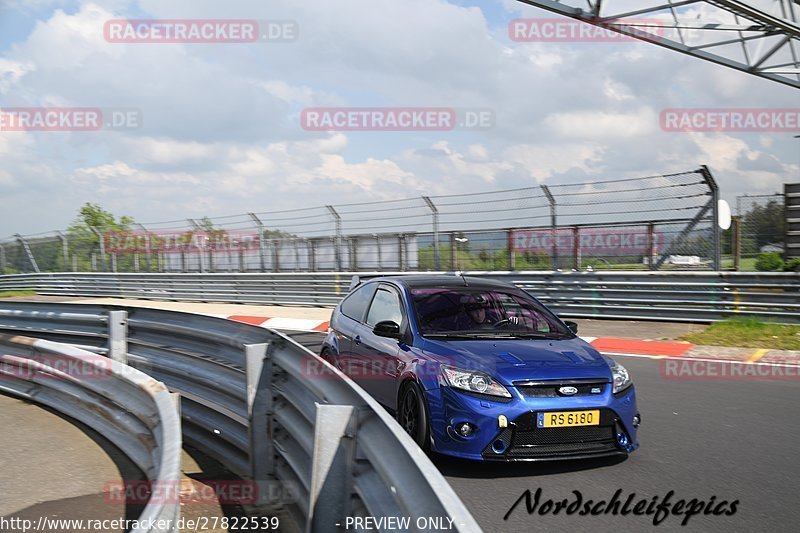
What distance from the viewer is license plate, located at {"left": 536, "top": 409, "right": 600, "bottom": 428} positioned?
5.09 metres

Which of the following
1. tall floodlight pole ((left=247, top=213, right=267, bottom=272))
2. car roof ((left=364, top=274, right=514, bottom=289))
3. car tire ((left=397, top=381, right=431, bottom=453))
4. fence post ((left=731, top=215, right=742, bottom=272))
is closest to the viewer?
car tire ((left=397, top=381, right=431, bottom=453))

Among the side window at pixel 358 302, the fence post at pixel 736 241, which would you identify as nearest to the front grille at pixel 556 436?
the side window at pixel 358 302

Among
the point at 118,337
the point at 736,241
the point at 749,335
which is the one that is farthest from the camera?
the point at 736,241

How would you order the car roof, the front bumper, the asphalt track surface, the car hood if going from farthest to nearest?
the car roof → the car hood → the front bumper → the asphalt track surface

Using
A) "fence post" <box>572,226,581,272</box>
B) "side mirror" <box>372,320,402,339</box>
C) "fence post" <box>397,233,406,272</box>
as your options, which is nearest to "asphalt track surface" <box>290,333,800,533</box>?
"side mirror" <box>372,320,402,339</box>

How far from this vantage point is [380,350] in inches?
253

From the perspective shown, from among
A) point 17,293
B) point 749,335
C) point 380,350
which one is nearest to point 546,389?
point 380,350

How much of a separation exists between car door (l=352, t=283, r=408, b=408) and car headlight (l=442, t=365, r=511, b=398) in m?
0.75

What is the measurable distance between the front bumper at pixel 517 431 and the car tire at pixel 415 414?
0.34 ft

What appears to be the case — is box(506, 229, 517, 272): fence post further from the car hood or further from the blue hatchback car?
the car hood

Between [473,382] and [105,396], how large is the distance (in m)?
3.03

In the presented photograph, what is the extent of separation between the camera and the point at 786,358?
1032cm

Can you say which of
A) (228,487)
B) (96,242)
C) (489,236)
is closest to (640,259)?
(489,236)

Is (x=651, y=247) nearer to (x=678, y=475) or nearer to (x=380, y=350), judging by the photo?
(x=380, y=350)
